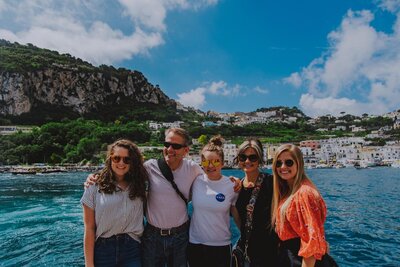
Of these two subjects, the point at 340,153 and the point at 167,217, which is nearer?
the point at 167,217

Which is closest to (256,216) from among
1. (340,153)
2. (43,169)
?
(43,169)

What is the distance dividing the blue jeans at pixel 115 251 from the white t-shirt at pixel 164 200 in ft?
1.16

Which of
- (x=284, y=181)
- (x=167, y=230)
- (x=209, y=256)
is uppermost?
(x=284, y=181)

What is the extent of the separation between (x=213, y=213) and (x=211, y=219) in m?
0.06

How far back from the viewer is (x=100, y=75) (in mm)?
129875

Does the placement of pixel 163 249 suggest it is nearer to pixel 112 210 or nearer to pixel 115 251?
pixel 115 251

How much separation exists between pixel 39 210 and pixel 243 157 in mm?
14006

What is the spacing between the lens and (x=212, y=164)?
131 inches

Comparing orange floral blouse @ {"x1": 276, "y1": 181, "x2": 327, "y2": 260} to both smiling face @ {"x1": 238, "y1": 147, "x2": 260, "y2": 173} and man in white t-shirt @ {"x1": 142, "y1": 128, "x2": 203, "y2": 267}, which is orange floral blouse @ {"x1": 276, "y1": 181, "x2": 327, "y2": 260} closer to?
smiling face @ {"x1": 238, "y1": 147, "x2": 260, "y2": 173}

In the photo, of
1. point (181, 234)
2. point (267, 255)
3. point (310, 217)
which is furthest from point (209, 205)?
point (310, 217)

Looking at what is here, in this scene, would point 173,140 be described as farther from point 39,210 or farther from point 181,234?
point 39,210

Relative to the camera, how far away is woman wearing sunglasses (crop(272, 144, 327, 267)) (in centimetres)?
240

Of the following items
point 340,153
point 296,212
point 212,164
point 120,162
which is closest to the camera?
point 296,212

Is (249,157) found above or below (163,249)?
above
